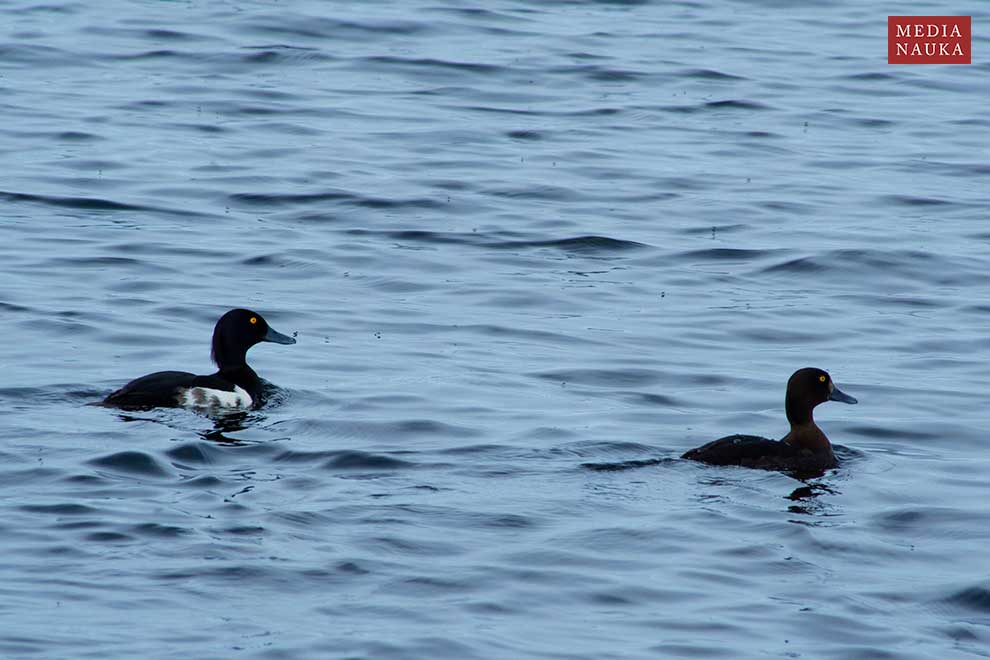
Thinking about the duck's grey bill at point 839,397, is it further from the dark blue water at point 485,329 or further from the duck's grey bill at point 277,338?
the duck's grey bill at point 277,338

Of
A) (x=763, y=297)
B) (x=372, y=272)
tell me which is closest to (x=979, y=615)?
(x=763, y=297)

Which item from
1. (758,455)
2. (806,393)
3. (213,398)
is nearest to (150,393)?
(213,398)

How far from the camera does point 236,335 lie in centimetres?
1495

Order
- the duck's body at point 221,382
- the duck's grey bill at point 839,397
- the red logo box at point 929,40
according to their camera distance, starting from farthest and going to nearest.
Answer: the red logo box at point 929,40
the duck's grey bill at point 839,397
the duck's body at point 221,382

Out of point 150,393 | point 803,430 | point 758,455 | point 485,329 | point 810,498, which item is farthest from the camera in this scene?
point 485,329

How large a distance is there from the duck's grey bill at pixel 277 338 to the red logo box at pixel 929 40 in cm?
1927

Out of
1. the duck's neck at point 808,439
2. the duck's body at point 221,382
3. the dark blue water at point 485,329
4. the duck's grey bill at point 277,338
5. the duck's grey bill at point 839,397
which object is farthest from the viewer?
the duck's grey bill at point 277,338

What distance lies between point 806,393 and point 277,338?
436cm

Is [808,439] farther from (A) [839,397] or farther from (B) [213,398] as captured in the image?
(B) [213,398]

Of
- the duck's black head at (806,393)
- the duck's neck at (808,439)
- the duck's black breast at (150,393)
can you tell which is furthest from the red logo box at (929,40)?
the duck's black breast at (150,393)

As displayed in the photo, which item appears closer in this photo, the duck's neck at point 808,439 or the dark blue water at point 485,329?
the dark blue water at point 485,329

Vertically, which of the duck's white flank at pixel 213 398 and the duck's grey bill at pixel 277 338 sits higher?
the duck's grey bill at pixel 277 338

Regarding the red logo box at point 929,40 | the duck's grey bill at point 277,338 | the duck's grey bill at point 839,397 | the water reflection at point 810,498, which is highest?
the red logo box at point 929,40

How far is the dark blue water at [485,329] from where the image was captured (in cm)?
988
